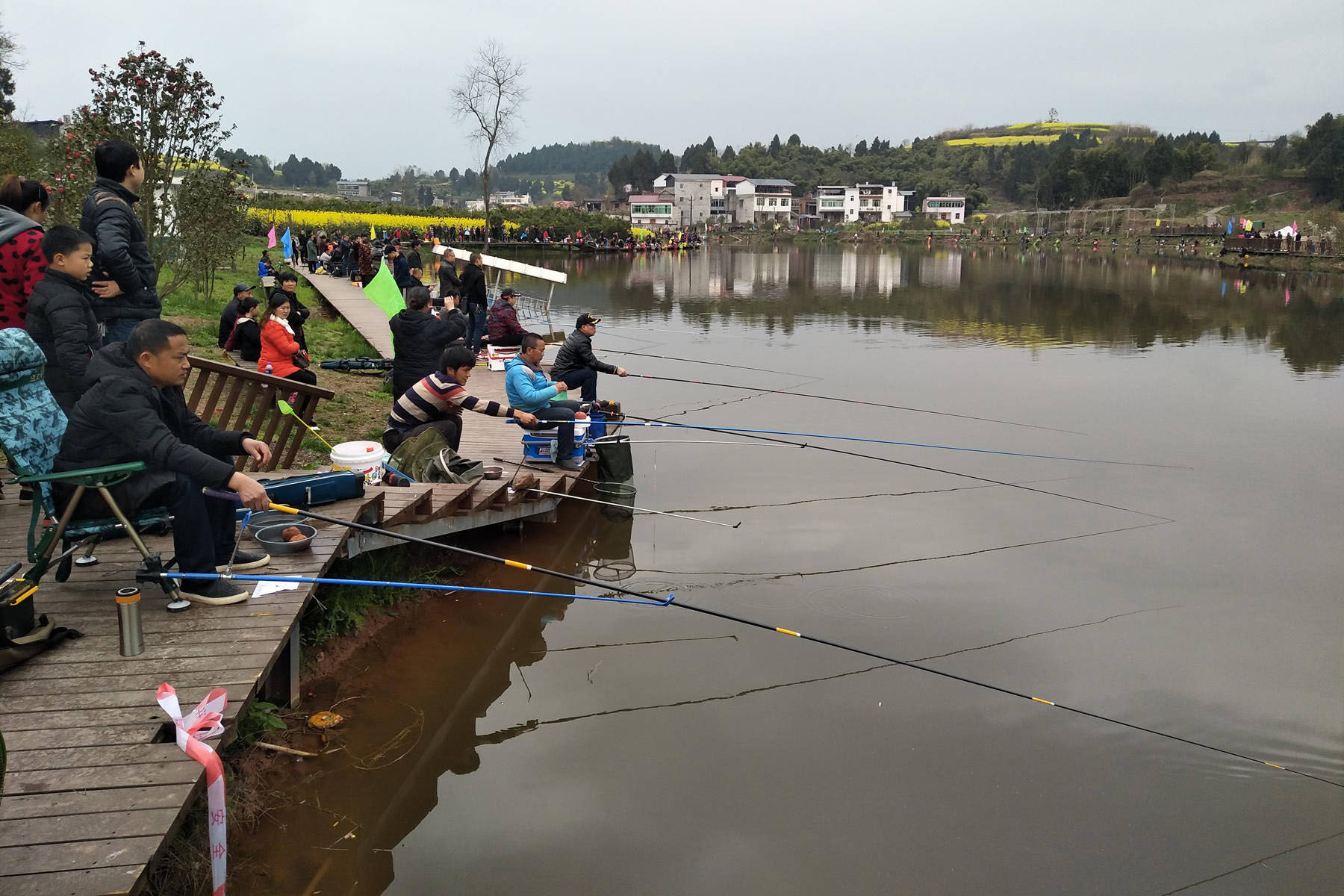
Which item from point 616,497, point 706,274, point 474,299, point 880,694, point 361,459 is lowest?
point 880,694

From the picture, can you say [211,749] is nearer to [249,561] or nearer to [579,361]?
[249,561]

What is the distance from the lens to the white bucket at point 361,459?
659cm

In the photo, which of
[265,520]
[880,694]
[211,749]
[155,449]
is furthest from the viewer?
[880,694]

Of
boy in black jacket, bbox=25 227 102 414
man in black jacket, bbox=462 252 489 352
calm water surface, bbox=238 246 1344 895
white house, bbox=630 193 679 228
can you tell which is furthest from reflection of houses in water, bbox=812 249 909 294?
white house, bbox=630 193 679 228

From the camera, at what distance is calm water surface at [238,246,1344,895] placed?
4.43 meters

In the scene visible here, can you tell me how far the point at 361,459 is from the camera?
6613mm

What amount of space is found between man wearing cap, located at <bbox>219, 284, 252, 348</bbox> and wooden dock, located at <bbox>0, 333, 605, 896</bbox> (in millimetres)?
5473

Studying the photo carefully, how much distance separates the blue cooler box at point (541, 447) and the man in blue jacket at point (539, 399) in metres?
0.05

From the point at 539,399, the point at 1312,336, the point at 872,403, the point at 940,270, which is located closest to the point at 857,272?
the point at 940,270

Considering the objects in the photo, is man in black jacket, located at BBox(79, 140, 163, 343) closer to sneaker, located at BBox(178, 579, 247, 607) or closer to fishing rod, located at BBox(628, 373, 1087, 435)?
sneaker, located at BBox(178, 579, 247, 607)

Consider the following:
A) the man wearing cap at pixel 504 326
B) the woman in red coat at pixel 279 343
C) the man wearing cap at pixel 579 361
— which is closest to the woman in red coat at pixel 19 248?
the woman in red coat at pixel 279 343

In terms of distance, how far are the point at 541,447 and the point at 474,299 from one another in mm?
7363

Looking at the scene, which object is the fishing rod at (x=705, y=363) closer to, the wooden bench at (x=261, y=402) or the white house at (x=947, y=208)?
the wooden bench at (x=261, y=402)

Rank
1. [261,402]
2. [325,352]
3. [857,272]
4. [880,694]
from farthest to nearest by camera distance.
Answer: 1. [857,272]
2. [325,352]
3. [261,402]
4. [880,694]
